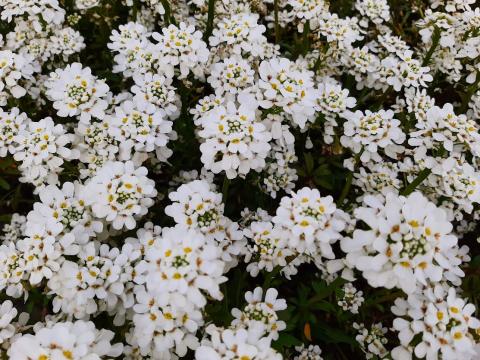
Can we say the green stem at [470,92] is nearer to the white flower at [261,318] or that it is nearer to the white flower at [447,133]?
the white flower at [447,133]

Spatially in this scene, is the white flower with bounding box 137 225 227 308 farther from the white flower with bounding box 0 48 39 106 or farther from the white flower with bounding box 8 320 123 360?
the white flower with bounding box 0 48 39 106

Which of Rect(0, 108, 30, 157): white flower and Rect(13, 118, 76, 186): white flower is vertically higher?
Rect(0, 108, 30, 157): white flower

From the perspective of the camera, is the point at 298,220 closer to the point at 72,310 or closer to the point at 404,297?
the point at 404,297

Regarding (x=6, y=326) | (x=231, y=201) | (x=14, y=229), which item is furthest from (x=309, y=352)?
(x=14, y=229)

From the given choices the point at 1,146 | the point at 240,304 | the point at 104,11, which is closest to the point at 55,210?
the point at 1,146

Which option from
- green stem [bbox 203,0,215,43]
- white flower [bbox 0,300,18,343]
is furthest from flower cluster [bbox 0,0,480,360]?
Answer: green stem [bbox 203,0,215,43]

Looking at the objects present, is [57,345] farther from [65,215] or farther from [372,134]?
[372,134]
